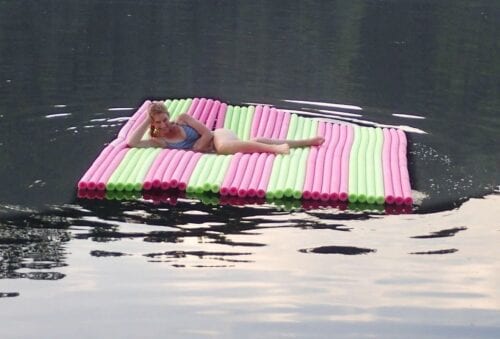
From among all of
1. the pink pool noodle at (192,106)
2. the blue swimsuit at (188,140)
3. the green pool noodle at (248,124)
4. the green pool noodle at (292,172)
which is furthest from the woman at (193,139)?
the pink pool noodle at (192,106)

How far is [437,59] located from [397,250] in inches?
514

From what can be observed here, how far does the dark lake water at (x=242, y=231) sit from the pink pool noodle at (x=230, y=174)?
185 mm

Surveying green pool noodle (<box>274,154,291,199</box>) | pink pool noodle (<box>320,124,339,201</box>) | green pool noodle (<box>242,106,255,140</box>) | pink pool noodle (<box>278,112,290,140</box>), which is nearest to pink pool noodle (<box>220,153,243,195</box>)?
green pool noodle (<box>274,154,291,199</box>)

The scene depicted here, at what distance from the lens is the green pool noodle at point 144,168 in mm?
9500

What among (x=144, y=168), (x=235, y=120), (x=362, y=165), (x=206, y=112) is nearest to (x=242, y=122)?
(x=235, y=120)

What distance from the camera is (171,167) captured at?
992cm

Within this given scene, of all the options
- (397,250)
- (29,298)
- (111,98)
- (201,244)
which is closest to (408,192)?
(397,250)

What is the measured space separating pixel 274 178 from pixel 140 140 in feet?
6.39

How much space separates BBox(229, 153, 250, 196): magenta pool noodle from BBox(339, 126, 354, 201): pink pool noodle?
1.09 metres

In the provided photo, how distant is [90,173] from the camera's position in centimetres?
969

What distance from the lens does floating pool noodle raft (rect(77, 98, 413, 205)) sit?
31.0ft

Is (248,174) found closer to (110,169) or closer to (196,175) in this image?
(196,175)

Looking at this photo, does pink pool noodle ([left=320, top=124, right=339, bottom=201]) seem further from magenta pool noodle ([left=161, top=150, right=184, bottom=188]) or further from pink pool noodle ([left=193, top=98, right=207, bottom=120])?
pink pool noodle ([left=193, top=98, right=207, bottom=120])

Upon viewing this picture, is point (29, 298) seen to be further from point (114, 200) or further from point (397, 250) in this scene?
point (397, 250)
